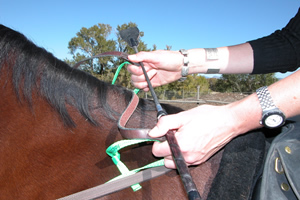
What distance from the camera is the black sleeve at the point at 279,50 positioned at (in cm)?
151

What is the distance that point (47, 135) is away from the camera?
1.09 m

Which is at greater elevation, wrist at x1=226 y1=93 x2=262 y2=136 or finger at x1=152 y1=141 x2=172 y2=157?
wrist at x1=226 y1=93 x2=262 y2=136

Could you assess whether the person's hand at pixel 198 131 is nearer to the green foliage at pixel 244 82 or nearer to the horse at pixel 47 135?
the horse at pixel 47 135

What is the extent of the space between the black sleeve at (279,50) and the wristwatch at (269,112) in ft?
2.59

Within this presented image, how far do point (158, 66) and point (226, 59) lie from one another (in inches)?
20.6

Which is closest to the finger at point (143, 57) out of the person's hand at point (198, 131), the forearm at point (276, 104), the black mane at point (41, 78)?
the black mane at point (41, 78)

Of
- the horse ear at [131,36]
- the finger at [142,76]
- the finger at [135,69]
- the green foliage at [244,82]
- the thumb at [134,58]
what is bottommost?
the green foliage at [244,82]

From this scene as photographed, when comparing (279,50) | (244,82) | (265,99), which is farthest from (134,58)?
(244,82)

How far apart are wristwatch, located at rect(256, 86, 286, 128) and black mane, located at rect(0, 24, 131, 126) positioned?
752 millimetres

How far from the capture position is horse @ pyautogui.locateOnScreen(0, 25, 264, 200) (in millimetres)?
1090

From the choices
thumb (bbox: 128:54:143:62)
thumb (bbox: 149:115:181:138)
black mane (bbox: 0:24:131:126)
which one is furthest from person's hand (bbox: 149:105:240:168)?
thumb (bbox: 128:54:143:62)

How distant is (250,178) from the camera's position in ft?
3.14

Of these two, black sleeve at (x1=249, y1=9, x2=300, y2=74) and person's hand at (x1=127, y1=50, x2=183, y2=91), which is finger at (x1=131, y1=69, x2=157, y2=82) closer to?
person's hand at (x1=127, y1=50, x2=183, y2=91)

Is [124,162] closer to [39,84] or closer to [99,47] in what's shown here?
[39,84]
